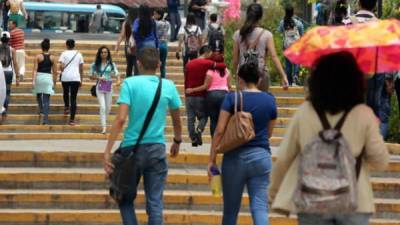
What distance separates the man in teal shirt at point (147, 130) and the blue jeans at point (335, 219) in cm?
315

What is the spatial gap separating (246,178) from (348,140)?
3321mm

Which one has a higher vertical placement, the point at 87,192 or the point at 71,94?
the point at 87,192

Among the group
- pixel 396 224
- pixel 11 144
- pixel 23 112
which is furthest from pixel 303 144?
pixel 23 112

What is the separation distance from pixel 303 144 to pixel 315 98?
28cm

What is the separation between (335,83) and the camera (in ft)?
26.4

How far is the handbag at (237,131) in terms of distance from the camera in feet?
36.8

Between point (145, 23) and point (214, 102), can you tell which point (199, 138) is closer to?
point (214, 102)

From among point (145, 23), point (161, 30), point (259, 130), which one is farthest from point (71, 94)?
point (259, 130)

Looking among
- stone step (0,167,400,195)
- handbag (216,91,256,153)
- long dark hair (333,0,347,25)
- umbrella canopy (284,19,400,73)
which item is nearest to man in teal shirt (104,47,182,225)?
handbag (216,91,256,153)

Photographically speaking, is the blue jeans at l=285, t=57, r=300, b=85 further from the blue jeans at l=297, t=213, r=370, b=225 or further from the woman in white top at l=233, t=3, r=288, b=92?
the blue jeans at l=297, t=213, r=370, b=225

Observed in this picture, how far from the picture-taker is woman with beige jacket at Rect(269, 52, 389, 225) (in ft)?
26.4

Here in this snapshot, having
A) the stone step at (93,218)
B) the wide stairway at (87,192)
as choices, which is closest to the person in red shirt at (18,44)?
the wide stairway at (87,192)

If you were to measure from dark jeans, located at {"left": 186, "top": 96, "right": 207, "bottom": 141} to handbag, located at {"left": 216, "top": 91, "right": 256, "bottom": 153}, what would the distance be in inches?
225

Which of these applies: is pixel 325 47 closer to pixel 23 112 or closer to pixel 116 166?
pixel 116 166
